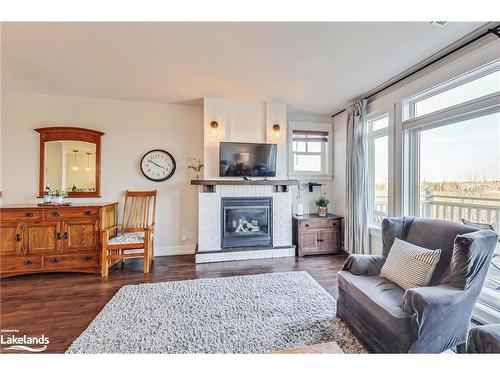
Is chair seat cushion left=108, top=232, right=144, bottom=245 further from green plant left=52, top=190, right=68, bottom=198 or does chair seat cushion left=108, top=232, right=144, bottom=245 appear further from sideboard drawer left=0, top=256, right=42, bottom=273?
green plant left=52, top=190, right=68, bottom=198

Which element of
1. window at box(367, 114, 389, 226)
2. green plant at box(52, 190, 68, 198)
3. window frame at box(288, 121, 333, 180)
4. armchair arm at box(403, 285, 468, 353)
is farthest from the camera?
window frame at box(288, 121, 333, 180)

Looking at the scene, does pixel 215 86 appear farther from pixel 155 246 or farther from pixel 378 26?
pixel 155 246

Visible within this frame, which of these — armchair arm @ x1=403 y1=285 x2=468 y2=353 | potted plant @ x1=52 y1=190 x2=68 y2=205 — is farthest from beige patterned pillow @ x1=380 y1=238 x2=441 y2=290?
potted plant @ x1=52 y1=190 x2=68 y2=205

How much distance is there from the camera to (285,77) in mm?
2693

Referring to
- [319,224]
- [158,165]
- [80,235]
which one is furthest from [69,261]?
[319,224]

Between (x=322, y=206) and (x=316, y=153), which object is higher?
(x=316, y=153)

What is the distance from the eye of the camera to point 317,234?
12.0ft

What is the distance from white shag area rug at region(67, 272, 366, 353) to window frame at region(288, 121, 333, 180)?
7.05ft

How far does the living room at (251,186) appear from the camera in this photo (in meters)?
1.58

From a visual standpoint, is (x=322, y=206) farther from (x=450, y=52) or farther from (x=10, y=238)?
(x=10, y=238)

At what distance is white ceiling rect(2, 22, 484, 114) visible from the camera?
184cm

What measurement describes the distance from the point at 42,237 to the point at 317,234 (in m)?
4.09
